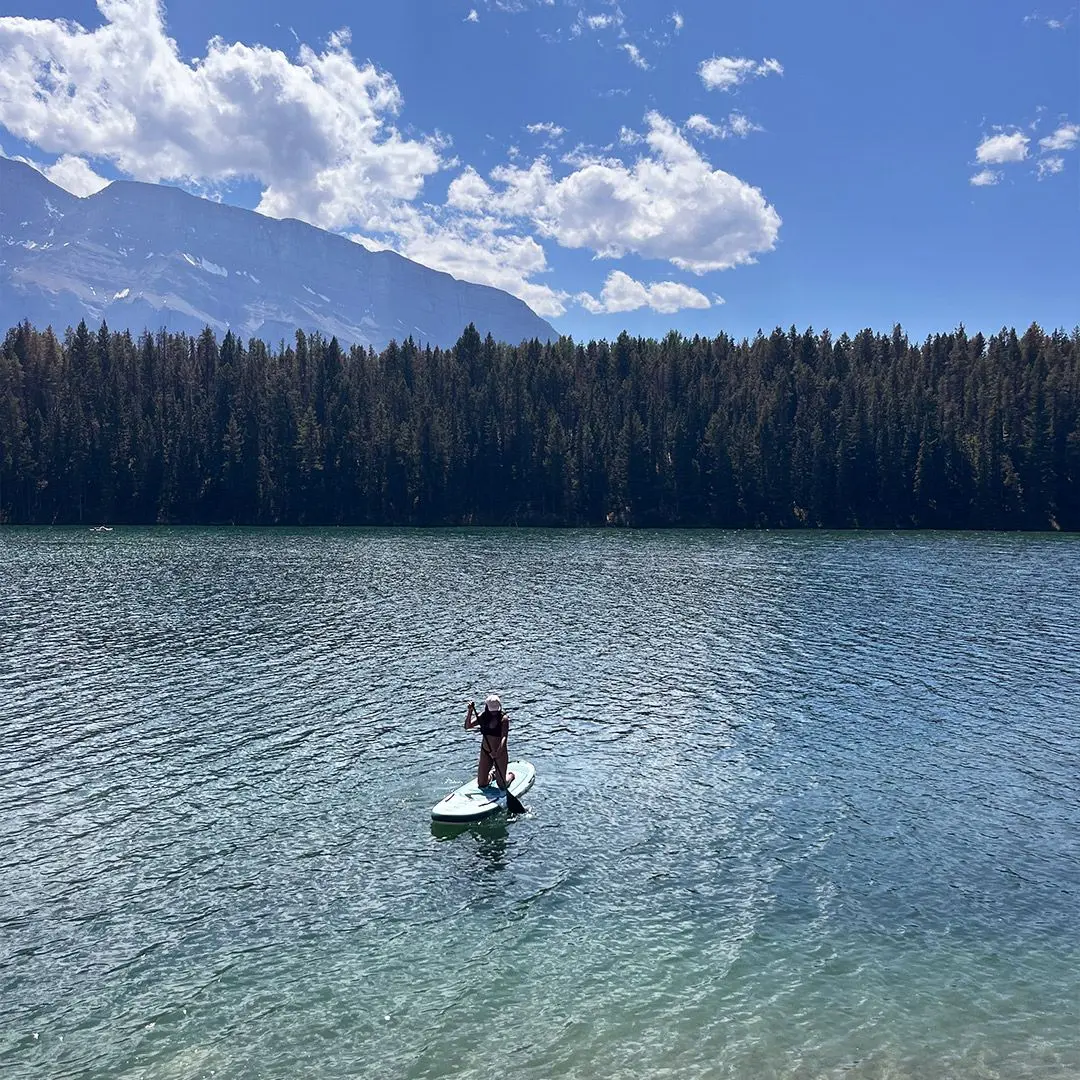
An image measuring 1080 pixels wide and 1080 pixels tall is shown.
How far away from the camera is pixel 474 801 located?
1174 inches

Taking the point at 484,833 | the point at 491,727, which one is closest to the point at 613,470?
the point at 491,727

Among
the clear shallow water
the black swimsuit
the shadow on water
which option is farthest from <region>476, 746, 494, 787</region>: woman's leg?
the clear shallow water

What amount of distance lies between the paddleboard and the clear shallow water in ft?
1.98

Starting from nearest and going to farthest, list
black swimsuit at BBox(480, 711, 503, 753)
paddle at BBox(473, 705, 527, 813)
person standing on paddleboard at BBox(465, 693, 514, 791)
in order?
paddle at BBox(473, 705, 527, 813)
person standing on paddleboard at BBox(465, 693, 514, 791)
black swimsuit at BBox(480, 711, 503, 753)

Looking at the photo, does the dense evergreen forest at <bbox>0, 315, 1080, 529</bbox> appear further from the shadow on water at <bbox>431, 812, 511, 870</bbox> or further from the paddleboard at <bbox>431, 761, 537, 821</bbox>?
the shadow on water at <bbox>431, 812, 511, 870</bbox>

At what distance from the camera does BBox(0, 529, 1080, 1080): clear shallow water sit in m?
18.4

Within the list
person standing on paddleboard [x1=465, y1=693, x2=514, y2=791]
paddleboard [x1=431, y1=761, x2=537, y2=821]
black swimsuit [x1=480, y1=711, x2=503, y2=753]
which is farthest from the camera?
black swimsuit [x1=480, y1=711, x2=503, y2=753]

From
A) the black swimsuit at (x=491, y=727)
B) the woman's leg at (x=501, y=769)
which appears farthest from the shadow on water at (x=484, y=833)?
the black swimsuit at (x=491, y=727)

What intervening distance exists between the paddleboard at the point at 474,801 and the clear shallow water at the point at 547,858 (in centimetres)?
60

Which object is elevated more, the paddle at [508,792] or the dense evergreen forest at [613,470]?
the dense evergreen forest at [613,470]

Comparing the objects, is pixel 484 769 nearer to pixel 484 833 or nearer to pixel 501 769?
pixel 501 769

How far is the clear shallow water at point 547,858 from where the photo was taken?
18422mm

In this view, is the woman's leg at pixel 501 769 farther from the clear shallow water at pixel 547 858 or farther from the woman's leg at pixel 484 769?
the clear shallow water at pixel 547 858

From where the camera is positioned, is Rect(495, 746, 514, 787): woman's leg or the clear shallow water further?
Rect(495, 746, 514, 787): woman's leg
